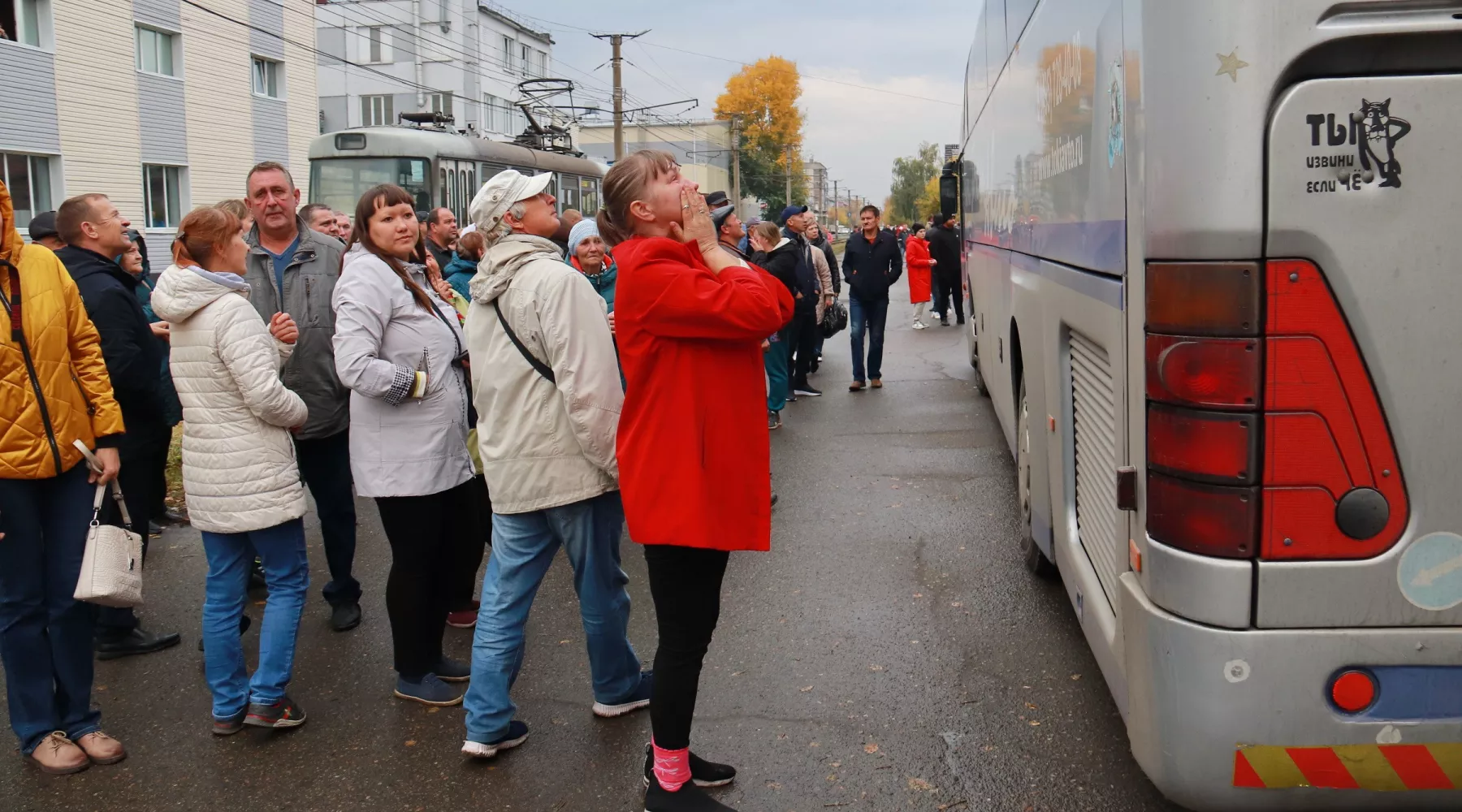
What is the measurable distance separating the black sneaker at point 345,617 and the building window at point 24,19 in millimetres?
22815

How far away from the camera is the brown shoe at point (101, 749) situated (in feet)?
13.5

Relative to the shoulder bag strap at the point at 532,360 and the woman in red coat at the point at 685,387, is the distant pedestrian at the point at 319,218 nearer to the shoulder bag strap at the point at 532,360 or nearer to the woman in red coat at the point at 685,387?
the shoulder bag strap at the point at 532,360

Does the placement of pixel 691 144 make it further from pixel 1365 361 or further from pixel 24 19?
pixel 1365 361

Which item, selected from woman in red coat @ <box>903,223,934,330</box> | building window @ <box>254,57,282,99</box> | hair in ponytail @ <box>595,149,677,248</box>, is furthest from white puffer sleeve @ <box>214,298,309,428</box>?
building window @ <box>254,57,282,99</box>

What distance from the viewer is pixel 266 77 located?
107 feet

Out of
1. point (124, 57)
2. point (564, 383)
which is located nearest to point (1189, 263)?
point (564, 383)

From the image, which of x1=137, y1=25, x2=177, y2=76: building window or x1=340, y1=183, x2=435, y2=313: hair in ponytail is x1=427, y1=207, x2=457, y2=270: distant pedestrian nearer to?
x1=340, y1=183, x2=435, y2=313: hair in ponytail

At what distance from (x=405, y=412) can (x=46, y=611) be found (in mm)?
1313

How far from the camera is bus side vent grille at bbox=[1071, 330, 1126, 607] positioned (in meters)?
3.26

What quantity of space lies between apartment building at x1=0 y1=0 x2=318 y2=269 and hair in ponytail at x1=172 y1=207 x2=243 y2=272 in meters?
22.8

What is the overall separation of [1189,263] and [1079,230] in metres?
1.09

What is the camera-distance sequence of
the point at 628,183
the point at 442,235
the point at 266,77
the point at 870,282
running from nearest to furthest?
the point at 628,183
the point at 442,235
the point at 870,282
the point at 266,77

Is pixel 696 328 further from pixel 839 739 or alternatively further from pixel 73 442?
pixel 73 442

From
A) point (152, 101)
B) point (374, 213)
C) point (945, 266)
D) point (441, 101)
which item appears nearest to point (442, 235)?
point (374, 213)
